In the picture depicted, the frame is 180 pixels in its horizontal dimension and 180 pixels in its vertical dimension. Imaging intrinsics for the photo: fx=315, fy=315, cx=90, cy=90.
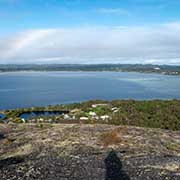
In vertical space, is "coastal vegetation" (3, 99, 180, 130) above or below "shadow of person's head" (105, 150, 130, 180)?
below

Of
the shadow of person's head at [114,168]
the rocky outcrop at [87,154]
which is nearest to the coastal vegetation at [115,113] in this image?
the rocky outcrop at [87,154]

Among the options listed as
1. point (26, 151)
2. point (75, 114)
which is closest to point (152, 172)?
point (26, 151)

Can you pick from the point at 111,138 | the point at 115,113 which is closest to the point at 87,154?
the point at 111,138

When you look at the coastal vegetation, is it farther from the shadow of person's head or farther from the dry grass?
the shadow of person's head

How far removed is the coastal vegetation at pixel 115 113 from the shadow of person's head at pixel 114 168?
32.4 m

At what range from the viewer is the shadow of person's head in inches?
209

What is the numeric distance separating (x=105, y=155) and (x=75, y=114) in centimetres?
5201

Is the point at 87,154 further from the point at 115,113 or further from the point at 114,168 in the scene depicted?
the point at 115,113

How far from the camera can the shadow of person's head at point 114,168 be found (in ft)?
17.4

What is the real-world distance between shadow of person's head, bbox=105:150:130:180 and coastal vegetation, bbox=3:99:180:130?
32417 mm

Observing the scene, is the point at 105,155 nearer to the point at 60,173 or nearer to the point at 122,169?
the point at 122,169

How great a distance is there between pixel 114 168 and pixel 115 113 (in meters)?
51.5

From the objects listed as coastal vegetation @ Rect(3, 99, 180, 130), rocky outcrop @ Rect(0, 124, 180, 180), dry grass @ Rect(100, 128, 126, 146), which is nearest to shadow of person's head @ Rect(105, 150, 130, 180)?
rocky outcrop @ Rect(0, 124, 180, 180)

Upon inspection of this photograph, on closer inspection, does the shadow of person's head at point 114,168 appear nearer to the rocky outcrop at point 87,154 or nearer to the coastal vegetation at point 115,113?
the rocky outcrop at point 87,154
